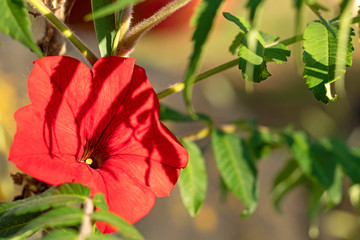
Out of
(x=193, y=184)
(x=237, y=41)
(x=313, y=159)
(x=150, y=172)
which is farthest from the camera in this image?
(x=313, y=159)

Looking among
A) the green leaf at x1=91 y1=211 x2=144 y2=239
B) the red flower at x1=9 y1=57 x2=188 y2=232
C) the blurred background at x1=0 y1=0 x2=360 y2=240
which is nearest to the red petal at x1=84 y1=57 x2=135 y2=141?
the red flower at x1=9 y1=57 x2=188 y2=232

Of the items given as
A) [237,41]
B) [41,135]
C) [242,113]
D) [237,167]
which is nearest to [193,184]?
[237,167]

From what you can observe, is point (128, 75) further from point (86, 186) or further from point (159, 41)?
point (159, 41)

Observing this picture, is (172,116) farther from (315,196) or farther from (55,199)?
(55,199)

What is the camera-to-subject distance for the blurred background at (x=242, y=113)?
5.98 feet

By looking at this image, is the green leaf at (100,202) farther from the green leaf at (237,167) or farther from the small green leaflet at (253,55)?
the green leaf at (237,167)

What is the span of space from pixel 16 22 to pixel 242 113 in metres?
1.86

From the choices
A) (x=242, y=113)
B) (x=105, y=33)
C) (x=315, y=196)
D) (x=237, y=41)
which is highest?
(x=105, y=33)

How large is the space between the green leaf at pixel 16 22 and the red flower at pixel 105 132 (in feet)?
0.20

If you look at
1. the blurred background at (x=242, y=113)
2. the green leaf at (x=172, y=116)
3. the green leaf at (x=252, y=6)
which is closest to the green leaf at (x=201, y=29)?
the green leaf at (x=252, y=6)

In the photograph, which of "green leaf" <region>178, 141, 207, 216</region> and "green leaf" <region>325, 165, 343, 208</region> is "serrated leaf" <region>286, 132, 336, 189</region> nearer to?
"green leaf" <region>325, 165, 343, 208</region>

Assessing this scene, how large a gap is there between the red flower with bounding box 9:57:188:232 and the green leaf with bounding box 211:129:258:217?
27 cm

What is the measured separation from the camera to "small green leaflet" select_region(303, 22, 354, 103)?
0.44 m

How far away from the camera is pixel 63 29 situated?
465mm
